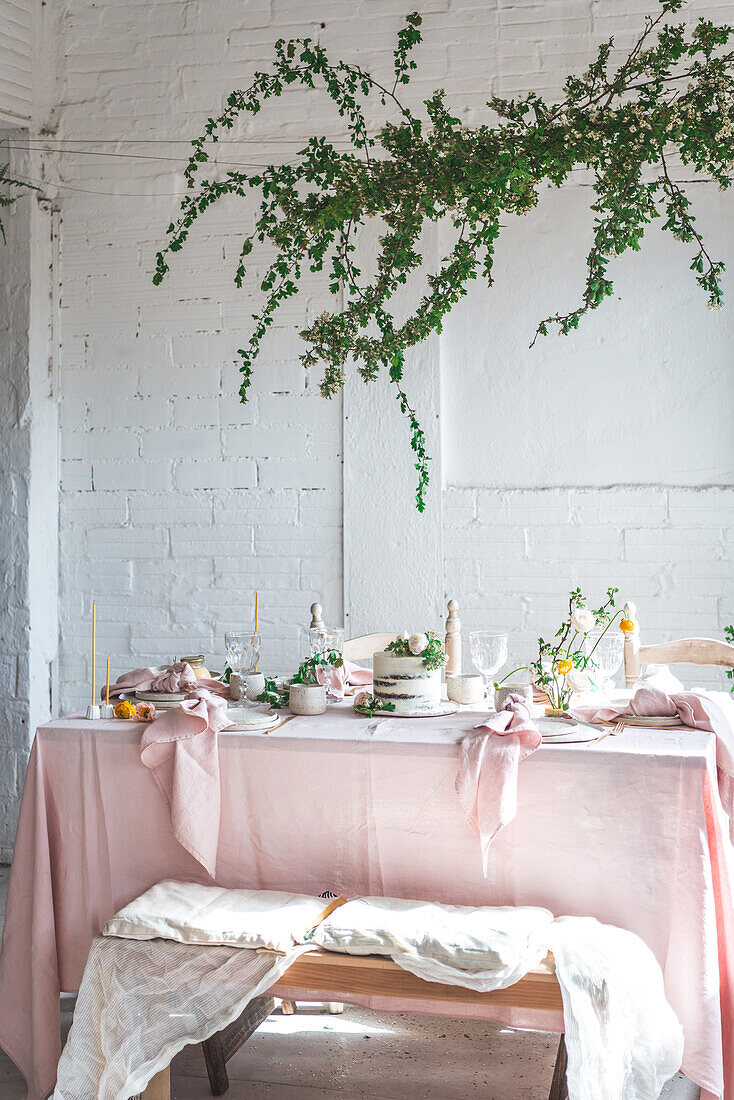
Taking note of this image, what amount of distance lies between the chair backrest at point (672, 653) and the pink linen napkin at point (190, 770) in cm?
114

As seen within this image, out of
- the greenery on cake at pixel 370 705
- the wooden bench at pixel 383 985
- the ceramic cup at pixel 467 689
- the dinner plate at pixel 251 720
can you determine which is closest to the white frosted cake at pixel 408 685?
the greenery on cake at pixel 370 705

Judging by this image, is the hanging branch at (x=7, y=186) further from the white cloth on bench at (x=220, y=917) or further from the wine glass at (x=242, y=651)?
the white cloth on bench at (x=220, y=917)

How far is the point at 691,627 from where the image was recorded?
332 centimetres

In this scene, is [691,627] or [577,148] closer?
[577,148]

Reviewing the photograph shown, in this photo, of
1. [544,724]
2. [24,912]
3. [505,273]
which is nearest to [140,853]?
[24,912]

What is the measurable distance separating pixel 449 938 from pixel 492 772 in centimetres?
30

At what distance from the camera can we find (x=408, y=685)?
2.22 m

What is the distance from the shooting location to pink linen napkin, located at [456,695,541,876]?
1877 mm

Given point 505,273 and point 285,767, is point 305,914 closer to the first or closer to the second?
point 285,767

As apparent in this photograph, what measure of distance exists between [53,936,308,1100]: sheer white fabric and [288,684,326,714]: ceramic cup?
1.93 feet

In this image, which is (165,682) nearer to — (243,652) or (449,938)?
(243,652)

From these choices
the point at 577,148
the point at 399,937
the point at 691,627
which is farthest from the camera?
the point at 691,627

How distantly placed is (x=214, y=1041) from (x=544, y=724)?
92 cm

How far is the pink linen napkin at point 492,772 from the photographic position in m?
1.88
